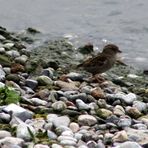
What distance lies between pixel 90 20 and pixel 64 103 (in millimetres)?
7573

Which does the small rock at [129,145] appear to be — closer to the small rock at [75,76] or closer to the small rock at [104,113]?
the small rock at [104,113]

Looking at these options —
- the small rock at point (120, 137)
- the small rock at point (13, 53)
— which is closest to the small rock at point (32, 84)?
the small rock at point (13, 53)

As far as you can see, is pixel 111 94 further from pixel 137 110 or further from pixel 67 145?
pixel 67 145

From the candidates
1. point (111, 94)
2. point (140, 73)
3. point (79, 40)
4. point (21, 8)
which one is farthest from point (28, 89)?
point (21, 8)

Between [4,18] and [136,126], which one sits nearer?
[136,126]

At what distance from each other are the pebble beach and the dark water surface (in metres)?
1.66

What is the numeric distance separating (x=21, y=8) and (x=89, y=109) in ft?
28.8

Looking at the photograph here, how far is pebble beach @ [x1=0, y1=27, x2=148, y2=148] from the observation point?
6824 mm

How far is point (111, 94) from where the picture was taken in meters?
9.12

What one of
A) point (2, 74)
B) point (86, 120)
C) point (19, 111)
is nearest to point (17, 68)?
point (2, 74)

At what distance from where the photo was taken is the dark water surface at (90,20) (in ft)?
44.7

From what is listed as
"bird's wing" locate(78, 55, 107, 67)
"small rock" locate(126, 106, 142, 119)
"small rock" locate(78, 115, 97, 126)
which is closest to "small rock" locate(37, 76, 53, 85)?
"small rock" locate(126, 106, 142, 119)

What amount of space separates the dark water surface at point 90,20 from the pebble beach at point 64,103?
1658 mm

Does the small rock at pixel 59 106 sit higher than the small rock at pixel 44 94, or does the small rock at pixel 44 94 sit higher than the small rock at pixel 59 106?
the small rock at pixel 44 94
